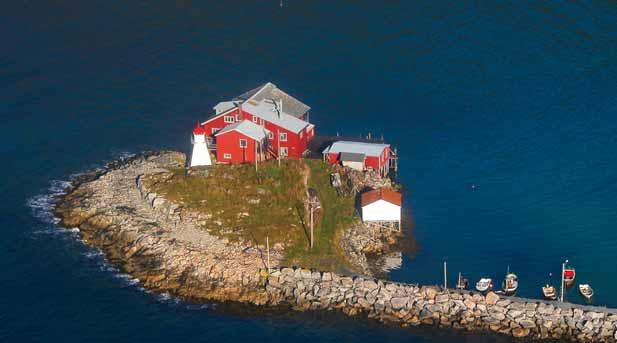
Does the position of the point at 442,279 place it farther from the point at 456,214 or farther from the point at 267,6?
the point at 267,6

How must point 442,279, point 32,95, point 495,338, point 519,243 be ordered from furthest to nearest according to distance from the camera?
point 32,95 → point 519,243 → point 442,279 → point 495,338

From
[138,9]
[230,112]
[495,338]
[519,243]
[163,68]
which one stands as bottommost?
[495,338]

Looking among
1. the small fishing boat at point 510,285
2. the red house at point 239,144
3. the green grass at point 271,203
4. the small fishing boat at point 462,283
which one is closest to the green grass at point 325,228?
the green grass at point 271,203

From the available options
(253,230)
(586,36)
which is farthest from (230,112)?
(586,36)

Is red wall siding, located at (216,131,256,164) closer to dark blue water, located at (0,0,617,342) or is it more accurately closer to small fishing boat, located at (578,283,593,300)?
dark blue water, located at (0,0,617,342)

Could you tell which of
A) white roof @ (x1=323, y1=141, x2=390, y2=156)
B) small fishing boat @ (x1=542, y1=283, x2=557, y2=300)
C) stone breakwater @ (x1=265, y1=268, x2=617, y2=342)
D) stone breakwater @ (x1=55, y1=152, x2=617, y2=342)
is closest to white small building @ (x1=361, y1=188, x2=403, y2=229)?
white roof @ (x1=323, y1=141, x2=390, y2=156)

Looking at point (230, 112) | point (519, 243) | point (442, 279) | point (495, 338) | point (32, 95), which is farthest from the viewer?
point (32, 95)

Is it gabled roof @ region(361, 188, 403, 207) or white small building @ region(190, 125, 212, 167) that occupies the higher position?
white small building @ region(190, 125, 212, 167)
